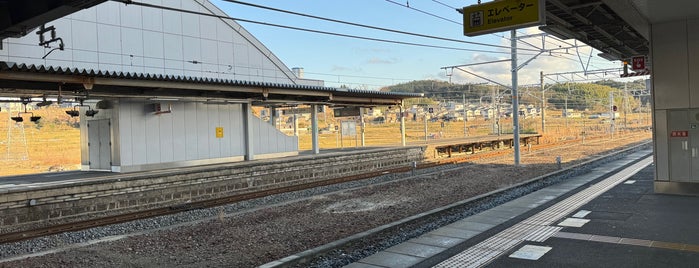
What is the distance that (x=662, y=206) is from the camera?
970cm

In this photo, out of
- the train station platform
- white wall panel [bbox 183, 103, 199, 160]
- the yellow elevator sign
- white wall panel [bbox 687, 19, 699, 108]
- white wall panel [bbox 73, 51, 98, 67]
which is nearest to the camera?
the train station platform

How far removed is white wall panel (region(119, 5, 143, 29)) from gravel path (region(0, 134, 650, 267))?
47.8 feet

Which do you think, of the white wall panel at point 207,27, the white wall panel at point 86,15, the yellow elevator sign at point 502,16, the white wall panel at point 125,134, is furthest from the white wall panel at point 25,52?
the yellow elevator sign at point 502,16

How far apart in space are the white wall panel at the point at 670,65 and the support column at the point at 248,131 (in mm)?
15851

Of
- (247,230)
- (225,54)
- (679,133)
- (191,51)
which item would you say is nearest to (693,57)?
(679,133)

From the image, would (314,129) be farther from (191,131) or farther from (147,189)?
(147,189)

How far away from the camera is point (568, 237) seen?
741 centimetres

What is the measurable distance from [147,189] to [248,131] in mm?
7097

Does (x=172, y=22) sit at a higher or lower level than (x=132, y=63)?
higher

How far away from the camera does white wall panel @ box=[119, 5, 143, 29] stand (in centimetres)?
2367

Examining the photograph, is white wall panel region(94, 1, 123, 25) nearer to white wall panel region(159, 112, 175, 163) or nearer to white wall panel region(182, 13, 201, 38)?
white wall panel region(182, 13, 201, 38)

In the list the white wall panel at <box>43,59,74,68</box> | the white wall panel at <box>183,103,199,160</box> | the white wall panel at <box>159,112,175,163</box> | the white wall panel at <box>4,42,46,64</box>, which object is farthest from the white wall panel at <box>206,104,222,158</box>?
the white wall panel at <box>4,42,46,64</box>

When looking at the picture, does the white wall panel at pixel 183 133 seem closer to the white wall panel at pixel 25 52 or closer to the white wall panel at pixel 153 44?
the white wall panel at pixel 25 52

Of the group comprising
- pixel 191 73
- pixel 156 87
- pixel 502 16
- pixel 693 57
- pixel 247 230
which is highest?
pixel 191 73
